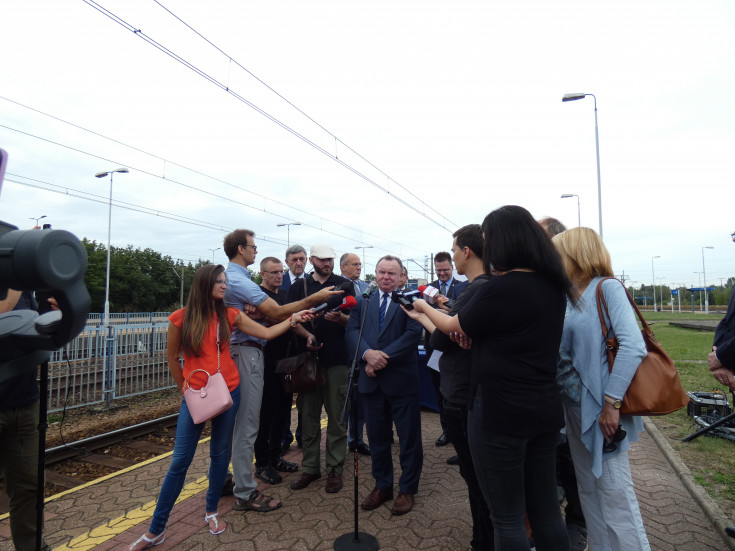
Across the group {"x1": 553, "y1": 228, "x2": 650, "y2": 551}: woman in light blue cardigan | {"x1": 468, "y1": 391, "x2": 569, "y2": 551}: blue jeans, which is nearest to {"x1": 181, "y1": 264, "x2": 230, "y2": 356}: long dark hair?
{"x1": 468, "y1": 391, "x2": 569, "y2": 551}: blue jeans

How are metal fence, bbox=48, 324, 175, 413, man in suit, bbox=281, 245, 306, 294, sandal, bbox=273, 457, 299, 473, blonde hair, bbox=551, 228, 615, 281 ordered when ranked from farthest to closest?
1. metal fence, bbox=48, 324, 175, 413
2. man in suit, bbox=281, 245, 306, 294
3. sandal, bbox=273, 457, 299, 473
4. blonde hair, bbox=551, 228, 615, 281

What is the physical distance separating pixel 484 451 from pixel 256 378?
231cm

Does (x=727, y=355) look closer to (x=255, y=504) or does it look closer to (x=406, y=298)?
(x=406, y=298)

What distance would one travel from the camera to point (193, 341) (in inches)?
122

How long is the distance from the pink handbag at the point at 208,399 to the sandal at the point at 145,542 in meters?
0.82

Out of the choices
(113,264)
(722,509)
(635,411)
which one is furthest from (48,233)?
(113,264)

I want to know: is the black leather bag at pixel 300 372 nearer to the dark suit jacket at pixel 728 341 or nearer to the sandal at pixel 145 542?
the sandal at pixel 145 542

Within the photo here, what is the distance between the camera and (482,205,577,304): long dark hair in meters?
2.05

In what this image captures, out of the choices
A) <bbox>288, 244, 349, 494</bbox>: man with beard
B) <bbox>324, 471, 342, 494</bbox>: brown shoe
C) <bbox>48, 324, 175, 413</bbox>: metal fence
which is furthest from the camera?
<bbox>48, 324, 175, 413</bbox>: metal fence

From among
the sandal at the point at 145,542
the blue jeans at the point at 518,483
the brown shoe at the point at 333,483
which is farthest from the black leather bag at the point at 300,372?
the blue jeans at the point at 518,483

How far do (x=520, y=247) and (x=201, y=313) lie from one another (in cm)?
236

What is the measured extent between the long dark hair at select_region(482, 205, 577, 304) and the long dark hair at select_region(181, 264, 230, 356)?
2.14 m

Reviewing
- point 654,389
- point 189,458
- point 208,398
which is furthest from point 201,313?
point 654,389

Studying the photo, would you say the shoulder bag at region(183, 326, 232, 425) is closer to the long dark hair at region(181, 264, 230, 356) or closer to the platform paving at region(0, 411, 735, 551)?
the long dark hair at region(181, 264, 230, 356)
